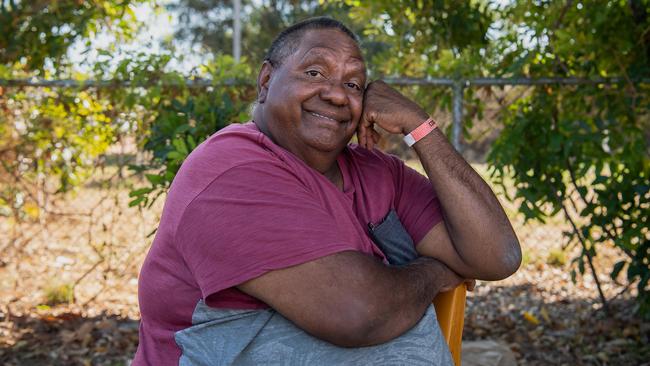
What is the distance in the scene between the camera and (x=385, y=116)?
95.3 inches

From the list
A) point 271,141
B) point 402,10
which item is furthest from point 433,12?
point 271,141

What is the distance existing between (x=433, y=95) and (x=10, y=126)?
8.82 ft

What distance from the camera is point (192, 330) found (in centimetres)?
192

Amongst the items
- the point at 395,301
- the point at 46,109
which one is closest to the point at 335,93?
the point at 395,301

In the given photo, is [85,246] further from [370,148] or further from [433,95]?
[370,148]

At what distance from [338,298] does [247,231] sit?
0.90 ft

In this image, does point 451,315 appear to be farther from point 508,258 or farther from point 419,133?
point 419,133

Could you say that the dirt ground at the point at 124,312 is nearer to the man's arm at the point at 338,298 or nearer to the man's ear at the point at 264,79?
the man's ear at the point at 264,79

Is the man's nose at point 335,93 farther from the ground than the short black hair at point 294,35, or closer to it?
closer to it

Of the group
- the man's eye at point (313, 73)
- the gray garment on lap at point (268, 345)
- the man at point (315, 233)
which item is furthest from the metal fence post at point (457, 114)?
the gray garment on lap at point (268, 345)

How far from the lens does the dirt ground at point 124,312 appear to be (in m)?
4.46

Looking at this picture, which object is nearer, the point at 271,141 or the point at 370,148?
the point at 271,141

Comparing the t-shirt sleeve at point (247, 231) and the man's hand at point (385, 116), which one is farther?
the man's hand at point (385, 116)

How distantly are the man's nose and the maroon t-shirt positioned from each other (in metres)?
0.23
